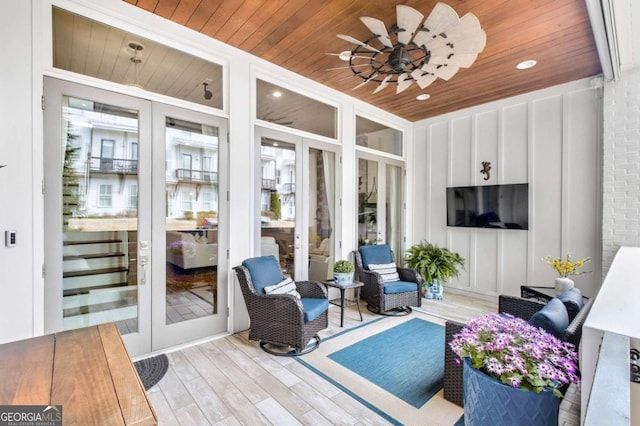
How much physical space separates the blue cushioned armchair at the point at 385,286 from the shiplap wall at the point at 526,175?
1540 mm

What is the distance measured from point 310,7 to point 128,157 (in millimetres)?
2134

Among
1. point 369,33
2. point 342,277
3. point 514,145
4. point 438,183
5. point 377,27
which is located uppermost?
point 369,33

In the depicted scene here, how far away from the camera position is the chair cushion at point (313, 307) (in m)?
2.97

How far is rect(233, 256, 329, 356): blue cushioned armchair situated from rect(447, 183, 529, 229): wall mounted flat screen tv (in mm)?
3166

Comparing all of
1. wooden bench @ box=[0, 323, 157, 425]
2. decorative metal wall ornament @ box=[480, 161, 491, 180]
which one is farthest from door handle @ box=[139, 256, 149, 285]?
decorative metal wall ornament @ box=[480, 161, 491, 180]

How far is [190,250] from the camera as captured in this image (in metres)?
3.20

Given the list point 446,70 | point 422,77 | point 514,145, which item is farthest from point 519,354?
point 514,145

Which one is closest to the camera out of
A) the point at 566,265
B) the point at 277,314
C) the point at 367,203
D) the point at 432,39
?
the point at 432,39

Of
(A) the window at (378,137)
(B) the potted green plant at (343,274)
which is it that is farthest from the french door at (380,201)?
(B) the potted green plant at (343,274)

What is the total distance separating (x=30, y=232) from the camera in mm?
2326

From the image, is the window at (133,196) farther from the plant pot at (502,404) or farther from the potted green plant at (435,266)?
the potted green plant at (435,266)

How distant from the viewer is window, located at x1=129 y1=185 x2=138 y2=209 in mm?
2809

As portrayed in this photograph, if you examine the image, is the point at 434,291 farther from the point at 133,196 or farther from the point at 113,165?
the point at 113,165

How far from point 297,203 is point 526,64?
3287mm
